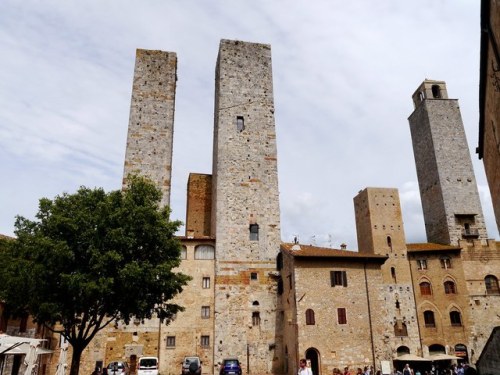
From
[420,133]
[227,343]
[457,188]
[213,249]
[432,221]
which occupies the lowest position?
[227,343]

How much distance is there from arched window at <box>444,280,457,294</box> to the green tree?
25.4 meters

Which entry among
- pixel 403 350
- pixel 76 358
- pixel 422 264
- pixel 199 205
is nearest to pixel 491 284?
pixel 422 264

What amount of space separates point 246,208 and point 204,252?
16.7 ft

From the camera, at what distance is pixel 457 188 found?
134ft

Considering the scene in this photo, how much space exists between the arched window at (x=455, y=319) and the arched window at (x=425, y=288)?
2.35 m

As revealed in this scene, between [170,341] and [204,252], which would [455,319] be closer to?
[204,252]

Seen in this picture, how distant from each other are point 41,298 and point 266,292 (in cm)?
1777

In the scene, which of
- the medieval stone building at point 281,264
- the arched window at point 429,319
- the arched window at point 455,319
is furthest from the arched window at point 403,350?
the arched window at point 455,319

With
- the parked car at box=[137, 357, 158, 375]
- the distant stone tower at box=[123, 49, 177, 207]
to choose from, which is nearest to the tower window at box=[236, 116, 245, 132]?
the distant stone tower at box=[123, 49, 177, 207]

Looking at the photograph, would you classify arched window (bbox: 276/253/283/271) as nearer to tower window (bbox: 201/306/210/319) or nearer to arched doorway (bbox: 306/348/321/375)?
tower window (bbox: 201/306/210/319)

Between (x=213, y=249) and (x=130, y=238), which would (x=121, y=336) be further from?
(x=130, y=238)

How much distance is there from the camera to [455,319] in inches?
1369

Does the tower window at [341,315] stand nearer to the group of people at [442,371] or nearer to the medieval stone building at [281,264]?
the medieval stone building at [281,264]

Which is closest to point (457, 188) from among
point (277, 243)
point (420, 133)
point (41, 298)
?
point (420, 133)
